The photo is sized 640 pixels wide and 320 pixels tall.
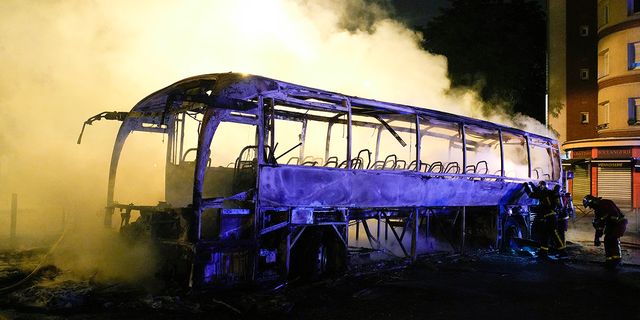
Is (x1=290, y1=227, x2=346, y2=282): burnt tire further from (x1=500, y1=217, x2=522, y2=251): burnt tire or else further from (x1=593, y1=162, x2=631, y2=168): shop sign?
(x1=593, y1=162, x2=631, y2=168): shop sign

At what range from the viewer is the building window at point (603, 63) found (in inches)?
988

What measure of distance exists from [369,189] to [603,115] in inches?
885

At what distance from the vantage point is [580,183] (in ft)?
88.1

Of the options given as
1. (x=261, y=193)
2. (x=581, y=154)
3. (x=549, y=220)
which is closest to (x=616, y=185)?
(x=581, y=154)

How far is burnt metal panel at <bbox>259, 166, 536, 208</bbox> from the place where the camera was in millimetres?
6973

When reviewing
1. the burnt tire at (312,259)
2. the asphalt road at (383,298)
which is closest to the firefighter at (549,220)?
the asphalt road at (383,298)

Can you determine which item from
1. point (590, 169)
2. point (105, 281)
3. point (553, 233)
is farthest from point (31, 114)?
point (590, 169)

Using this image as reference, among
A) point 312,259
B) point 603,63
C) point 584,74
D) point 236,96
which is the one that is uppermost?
point 603,63

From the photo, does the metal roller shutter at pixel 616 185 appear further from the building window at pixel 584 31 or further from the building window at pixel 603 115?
the building window at pixel 584 31

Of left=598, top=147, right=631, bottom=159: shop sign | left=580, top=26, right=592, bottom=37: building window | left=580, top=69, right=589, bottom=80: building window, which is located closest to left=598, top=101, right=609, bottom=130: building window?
left=598, top=147, right=631, bottom=159: shop sign

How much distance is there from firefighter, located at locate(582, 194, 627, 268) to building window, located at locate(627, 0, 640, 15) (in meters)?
18.1

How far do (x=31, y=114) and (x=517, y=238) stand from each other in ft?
48.7

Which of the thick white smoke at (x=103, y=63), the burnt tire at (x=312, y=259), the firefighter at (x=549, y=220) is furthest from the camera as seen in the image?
the thick white smoke at (x=103, y=63)

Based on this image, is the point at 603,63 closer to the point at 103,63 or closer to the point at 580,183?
the point at 580,183
